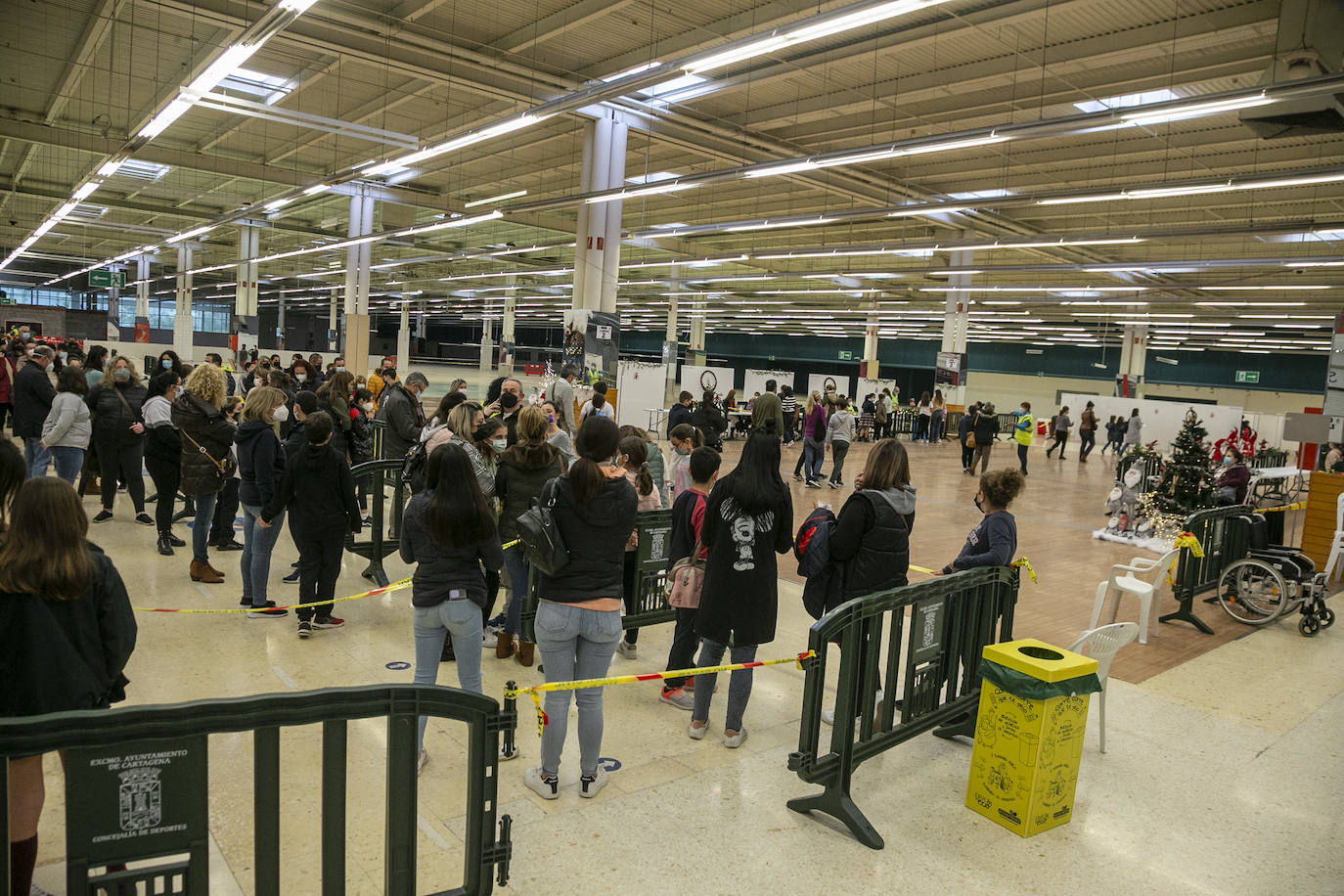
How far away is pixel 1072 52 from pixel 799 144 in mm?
5534

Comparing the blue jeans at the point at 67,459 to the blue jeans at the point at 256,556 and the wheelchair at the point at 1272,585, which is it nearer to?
the blue jeans at the point at 256,556

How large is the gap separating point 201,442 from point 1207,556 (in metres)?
8.00

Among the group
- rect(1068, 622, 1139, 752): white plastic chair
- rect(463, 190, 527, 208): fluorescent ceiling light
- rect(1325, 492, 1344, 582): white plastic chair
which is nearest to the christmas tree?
rect(1325, 492, 1344, 582): white plastic chair

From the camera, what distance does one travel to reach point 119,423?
23.3 ft

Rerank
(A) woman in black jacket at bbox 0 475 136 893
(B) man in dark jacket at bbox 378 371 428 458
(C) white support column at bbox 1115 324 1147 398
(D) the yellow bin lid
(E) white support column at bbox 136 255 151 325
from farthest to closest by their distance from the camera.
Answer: (E) white support column at bbox 136 255 151 325, (C) white support column at bbox 1115 324 1147 398, (B) man in dark jacket at bbox 378 371 428 458, (D) the yellow bin lid, (A) woman in black jacket at bbox 0 475 136 893

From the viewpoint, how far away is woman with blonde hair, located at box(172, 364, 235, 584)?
609cm

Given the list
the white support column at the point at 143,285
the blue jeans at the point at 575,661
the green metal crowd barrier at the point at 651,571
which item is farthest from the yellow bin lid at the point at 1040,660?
the white support column at the point at 143,285

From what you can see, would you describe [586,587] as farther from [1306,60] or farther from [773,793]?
[1306,60]

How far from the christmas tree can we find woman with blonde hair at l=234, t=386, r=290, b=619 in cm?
920

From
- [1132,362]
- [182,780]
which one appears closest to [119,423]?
[182,780]

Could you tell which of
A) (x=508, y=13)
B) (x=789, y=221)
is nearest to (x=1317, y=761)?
(x=508, y=13)

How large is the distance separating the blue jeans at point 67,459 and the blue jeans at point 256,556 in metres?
2.63

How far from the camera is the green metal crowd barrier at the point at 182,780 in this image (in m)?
1.76

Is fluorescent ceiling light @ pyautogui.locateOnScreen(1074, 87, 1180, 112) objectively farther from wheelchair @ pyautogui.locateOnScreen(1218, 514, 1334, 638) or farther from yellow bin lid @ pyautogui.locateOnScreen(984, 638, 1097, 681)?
yellow bin lid @ pyautogui.locateOnScreen(984, 638, 1097, 681)
